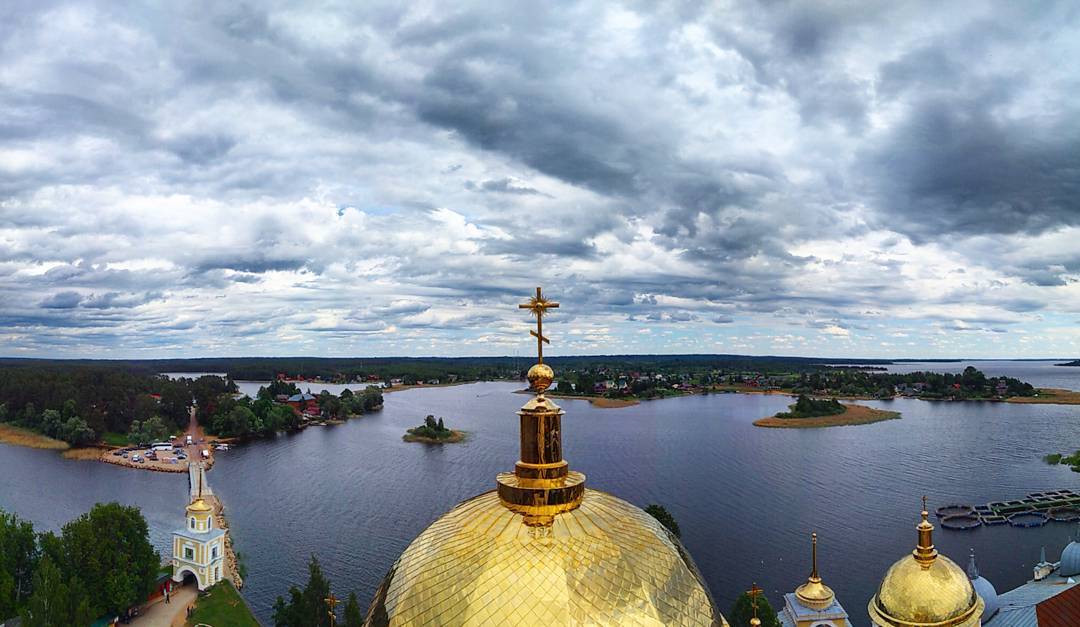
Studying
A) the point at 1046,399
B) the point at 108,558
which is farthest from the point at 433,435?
the point at 1046,399

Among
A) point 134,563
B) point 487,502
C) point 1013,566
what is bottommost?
point 1013,566

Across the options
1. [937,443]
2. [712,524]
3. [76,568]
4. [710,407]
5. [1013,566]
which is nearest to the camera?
[76,568]

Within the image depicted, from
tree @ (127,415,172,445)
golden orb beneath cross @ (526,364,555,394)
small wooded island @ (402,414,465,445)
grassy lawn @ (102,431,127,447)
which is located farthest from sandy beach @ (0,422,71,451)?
golden orb beneath cross @ (526,364,555,394)

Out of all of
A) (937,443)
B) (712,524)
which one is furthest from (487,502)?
(937,443)

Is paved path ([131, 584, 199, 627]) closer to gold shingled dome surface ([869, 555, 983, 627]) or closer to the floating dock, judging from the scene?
gold shingled dome surface ([869, 555, 983, 627])

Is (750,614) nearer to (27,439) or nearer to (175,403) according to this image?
(175,403)

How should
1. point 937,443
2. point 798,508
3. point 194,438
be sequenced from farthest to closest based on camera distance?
point 194,438 < point 937,443 < point 798,508

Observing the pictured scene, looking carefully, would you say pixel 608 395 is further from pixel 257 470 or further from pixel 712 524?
pixel 712 524
